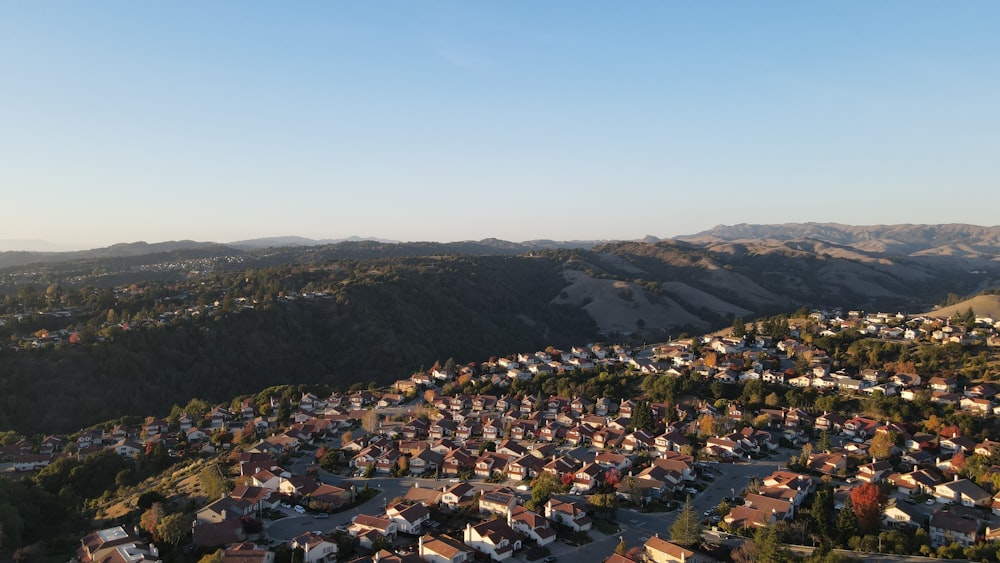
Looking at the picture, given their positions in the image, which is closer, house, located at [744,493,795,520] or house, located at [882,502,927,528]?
house, located at [882,502,927,528]

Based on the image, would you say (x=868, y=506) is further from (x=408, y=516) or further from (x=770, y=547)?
(x=408, y=516)

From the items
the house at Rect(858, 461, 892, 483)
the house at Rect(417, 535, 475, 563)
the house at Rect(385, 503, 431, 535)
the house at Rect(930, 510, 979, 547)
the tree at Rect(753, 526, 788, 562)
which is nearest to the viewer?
the tree at Rect(753, 526, 788, 562)

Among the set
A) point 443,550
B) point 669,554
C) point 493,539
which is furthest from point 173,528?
point 669,554

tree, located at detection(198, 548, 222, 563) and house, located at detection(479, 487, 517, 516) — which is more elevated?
tree, located at detection(198, 548, 222, 563)

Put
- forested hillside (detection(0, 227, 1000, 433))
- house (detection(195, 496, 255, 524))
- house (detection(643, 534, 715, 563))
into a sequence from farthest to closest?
1. forested hillside (detection(0, 227, 1000, 433))
2. house (detection(195, 496, 255, 524))
3. house (detection(643, 534, 715, 563))

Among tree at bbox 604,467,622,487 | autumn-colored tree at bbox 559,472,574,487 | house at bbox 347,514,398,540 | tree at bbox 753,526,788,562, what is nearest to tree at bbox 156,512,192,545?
house at bbox 347,514,398,540

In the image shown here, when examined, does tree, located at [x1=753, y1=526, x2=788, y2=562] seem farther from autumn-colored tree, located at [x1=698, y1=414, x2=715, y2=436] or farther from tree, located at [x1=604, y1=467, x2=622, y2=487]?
autumn-colored tree, located at [x1=698, y1=414, x2=715, y2=436]

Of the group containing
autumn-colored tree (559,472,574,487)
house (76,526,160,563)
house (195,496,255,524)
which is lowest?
autumn-colored tree (559,472,574,487)
